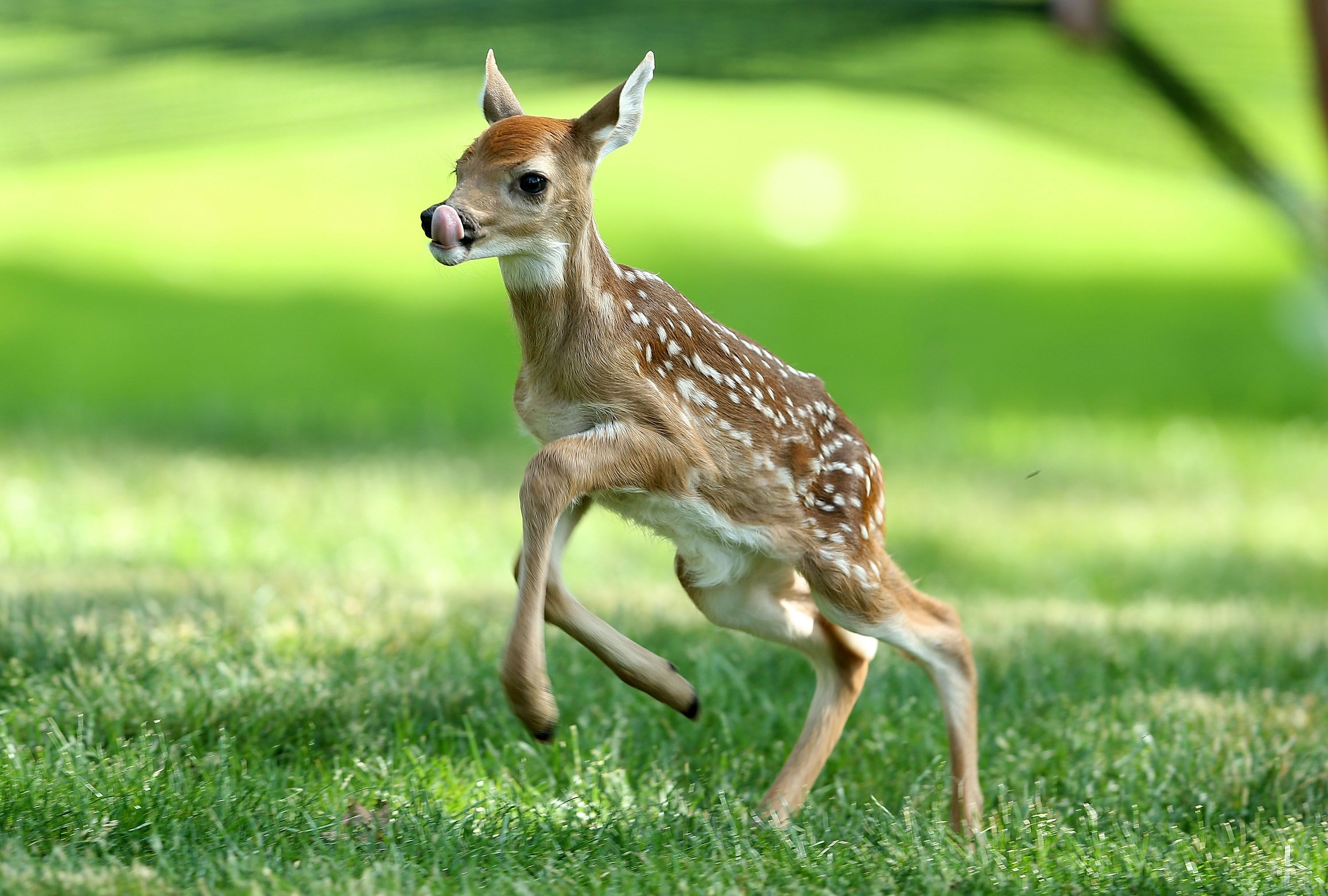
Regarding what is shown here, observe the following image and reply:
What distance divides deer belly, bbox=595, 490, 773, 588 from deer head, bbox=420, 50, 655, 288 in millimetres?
547

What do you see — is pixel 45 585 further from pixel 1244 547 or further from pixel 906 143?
pixel 906 143

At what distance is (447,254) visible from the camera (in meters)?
3.21

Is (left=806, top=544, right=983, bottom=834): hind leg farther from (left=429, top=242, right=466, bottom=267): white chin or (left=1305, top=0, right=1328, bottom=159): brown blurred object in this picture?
(left=1305, top=0, right=1328, bottom=159): brown blurred object

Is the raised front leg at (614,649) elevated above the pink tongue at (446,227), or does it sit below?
below

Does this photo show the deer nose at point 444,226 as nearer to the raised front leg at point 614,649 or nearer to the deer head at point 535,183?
the deer head at point 535,183

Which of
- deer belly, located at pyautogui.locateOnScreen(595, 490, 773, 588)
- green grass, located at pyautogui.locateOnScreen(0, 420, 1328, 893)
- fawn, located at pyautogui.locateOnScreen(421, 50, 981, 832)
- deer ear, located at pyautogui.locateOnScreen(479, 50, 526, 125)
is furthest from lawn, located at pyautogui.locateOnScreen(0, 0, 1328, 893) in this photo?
deer ear, located at pyautogui.locateOnScreen(479, 50, 526, 125)

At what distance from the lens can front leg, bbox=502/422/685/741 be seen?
3260 millimetres

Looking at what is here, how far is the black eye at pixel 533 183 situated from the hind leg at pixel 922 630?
1.13 metres

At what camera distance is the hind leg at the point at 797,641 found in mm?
3930

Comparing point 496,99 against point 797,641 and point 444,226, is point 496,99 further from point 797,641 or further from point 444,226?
point 797,641

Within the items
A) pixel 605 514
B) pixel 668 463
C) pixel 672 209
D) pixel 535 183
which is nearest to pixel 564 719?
pixel 668 463

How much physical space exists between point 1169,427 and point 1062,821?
741 centimetres

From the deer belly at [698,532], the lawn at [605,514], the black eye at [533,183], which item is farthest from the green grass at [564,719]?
the black eye at [533,183]

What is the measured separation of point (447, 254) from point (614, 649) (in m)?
1.01
